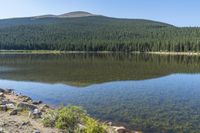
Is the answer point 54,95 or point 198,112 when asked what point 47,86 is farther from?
point 198,112

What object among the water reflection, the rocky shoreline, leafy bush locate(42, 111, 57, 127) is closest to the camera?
the rocky shoreline

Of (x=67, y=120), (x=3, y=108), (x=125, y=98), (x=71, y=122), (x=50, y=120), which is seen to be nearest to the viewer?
(x=67, y=120)

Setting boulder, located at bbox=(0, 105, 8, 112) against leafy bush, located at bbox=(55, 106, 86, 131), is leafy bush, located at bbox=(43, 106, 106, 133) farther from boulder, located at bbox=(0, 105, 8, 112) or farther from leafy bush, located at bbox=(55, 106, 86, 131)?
boulder, located at bbox=(0, 105, 8, 112)

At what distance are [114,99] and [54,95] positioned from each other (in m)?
9.73

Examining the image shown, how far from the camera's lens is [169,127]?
102ft

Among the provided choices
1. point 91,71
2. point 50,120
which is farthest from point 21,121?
point 91,71

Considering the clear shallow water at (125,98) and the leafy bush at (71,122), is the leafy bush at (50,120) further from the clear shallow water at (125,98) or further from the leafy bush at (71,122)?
the clear shallow water at (125,98)

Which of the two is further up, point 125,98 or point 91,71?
point 125,98

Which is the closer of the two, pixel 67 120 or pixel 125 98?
pixel 67 120

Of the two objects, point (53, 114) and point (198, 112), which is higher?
point (53, 114)

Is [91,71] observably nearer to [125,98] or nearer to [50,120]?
[125,98]

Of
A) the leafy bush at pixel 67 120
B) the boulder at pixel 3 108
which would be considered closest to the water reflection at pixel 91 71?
the boulder at pixel 3 108

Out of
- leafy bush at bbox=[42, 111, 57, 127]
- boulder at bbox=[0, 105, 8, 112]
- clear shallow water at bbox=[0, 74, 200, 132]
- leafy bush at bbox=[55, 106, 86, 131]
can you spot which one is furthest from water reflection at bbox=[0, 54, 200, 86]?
leafy bush at bbox=[55, 106, 86, 131]

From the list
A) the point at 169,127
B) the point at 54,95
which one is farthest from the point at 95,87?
the point at 169,127
